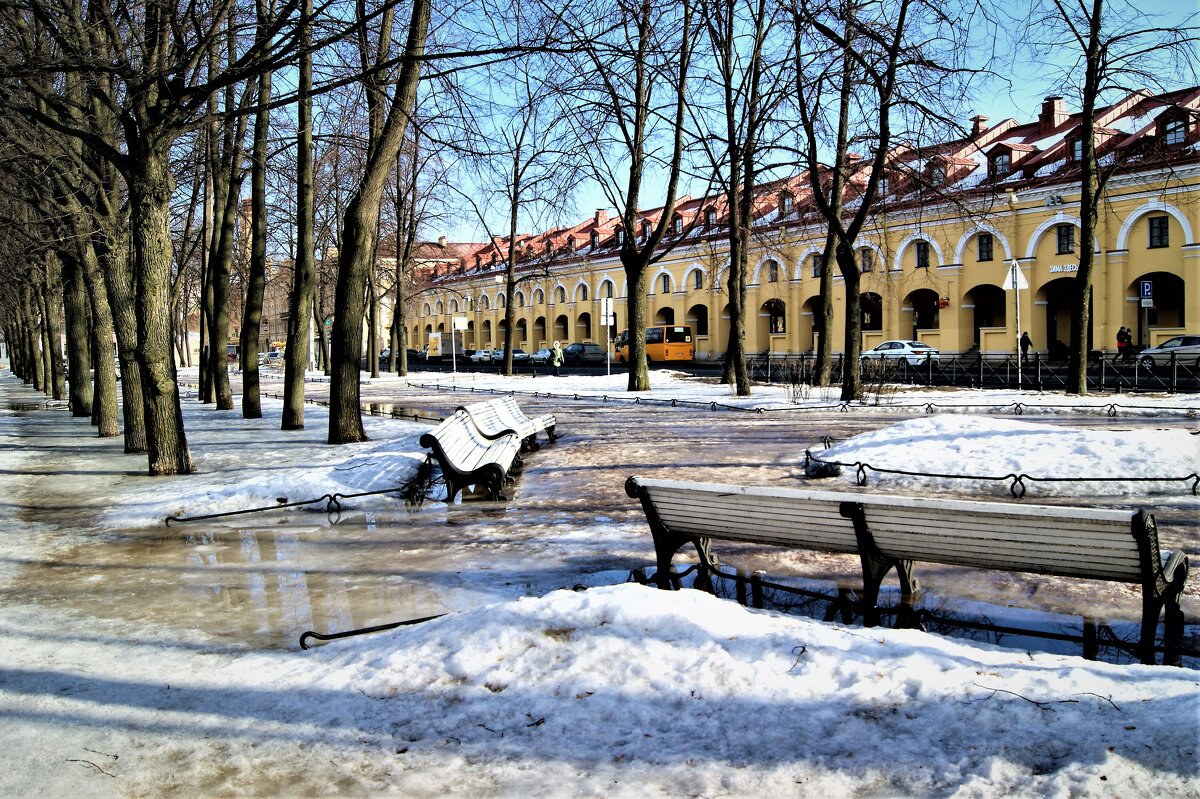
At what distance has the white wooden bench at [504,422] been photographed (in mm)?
11538

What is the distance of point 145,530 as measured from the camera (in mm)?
8234

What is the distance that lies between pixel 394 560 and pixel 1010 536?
4367 mm

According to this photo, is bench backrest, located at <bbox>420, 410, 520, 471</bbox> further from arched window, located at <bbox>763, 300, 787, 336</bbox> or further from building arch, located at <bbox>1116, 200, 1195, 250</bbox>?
arched window, located at <bbox>763, 300, 787, 336</bbox>

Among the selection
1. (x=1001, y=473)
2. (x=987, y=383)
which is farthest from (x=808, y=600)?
(x=987, y=383)

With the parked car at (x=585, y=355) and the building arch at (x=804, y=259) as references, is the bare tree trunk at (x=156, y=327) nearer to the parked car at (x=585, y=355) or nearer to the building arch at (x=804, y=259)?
the building arch at (x=804, y=259)

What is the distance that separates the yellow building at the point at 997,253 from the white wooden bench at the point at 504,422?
12.8 metres

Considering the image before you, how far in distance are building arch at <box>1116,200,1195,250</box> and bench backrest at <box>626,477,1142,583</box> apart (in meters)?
36.5

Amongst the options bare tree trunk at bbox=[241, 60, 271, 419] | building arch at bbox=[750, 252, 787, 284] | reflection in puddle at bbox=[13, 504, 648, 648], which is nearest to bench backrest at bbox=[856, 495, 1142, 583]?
reflection in puddle at bbox=[13, 504, 648, 648]

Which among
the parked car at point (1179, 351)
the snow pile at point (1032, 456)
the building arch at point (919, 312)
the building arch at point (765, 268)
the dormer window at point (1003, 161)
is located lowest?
the snow pile at point (1032, 456)

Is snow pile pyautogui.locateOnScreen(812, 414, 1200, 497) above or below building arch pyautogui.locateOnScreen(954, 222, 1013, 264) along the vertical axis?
below

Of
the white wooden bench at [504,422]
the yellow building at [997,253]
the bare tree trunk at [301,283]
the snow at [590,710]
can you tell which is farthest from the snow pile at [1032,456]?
the yellow building at [997,253]

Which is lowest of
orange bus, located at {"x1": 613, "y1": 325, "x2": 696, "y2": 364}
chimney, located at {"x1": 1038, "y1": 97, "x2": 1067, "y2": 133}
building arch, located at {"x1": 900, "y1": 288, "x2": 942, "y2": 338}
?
orange bus, located at {"x1": 613, "y1": 325, "x2": 696, "y2": 364}

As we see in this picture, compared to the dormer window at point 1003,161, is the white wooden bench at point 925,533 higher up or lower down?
lower down

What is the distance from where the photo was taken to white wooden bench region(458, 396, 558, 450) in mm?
11538
